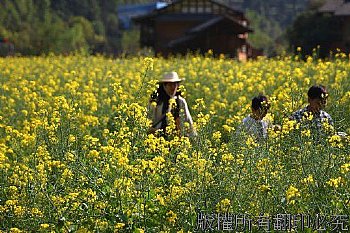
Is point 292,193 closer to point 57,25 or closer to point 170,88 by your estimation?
point 170,88

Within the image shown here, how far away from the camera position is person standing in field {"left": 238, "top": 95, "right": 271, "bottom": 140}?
195 inches

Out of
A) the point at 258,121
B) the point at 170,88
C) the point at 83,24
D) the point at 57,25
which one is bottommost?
the point at 83,24

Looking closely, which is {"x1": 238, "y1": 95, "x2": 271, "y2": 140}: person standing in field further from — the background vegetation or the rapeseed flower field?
the background vegetation

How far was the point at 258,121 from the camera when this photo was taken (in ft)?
17.6

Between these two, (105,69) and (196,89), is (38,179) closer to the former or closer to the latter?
(196,89)

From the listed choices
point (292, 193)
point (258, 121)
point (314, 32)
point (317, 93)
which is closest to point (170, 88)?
point (258, 121)

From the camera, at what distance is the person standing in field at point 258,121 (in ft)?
16.3

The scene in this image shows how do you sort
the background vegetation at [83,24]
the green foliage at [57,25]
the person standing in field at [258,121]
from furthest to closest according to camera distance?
the background vegetation at [83,24] → the green foliage at [57,25] → the person standing in field at [258,121]

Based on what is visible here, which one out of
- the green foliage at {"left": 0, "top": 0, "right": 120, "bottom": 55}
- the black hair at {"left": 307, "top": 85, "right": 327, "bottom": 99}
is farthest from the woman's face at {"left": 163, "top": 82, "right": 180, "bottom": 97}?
the green foliage at {"left": 0, "top": 0, "right": 120, "bottom": 55}

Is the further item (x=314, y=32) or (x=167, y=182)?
(x=314, y=32)

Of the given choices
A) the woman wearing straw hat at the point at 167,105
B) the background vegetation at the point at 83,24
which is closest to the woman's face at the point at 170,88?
the woman wearing straw hat at the point at 167,105

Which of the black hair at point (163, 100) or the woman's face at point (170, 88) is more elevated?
the woman's face at point (170, 88)

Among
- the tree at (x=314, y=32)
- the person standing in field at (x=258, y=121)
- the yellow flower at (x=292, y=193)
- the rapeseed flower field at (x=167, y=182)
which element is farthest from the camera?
the tree at (x=314, y=32)

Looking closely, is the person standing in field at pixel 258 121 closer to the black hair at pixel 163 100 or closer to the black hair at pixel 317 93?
the black hair at pixel 317 93
